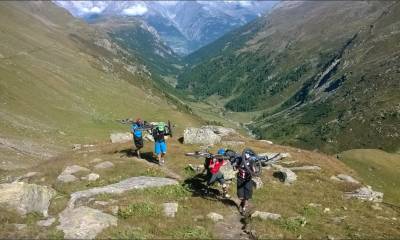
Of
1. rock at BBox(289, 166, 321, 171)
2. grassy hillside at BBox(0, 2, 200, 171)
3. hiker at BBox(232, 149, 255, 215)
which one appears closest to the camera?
hiker at BBox(232, 149, 255, 215)

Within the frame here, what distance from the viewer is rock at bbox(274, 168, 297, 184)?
38312 millimetres

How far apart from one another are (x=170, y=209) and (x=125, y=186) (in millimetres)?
6304

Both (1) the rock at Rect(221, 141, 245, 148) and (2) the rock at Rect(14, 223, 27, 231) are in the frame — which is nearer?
(2) the rock at Rect(14, 223, 27, 231)

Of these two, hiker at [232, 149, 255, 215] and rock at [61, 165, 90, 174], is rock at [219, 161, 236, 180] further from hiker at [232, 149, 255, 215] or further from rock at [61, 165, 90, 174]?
rock at [61, 165, 90, 174]

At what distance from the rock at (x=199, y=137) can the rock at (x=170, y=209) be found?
87.1ft

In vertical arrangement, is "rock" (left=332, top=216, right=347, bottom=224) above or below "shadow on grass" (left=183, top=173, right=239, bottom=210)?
below

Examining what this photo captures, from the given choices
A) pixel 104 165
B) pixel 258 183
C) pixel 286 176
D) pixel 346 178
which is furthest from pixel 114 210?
pixel 346 178

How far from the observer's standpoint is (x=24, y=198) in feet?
84.4

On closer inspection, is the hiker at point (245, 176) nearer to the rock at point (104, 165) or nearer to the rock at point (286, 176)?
the rock at point (286, 176)

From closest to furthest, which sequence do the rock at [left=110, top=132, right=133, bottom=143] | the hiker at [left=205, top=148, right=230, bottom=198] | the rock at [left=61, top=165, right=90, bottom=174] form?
the hiker at [left=205, top=148, right=230, bottom=198] → the rock at [left=61, top=165, right=90, bottom=174] → the rock at [left=110, top=132, right=133, bottom=143]

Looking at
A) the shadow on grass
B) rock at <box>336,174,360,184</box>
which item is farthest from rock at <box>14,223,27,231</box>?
rock at <box>336,174,360,184</box>

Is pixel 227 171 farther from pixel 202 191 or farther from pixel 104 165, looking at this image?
pixel 104 165

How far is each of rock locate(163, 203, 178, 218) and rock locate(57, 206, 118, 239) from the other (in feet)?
11.3

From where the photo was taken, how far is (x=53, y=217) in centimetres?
2473
